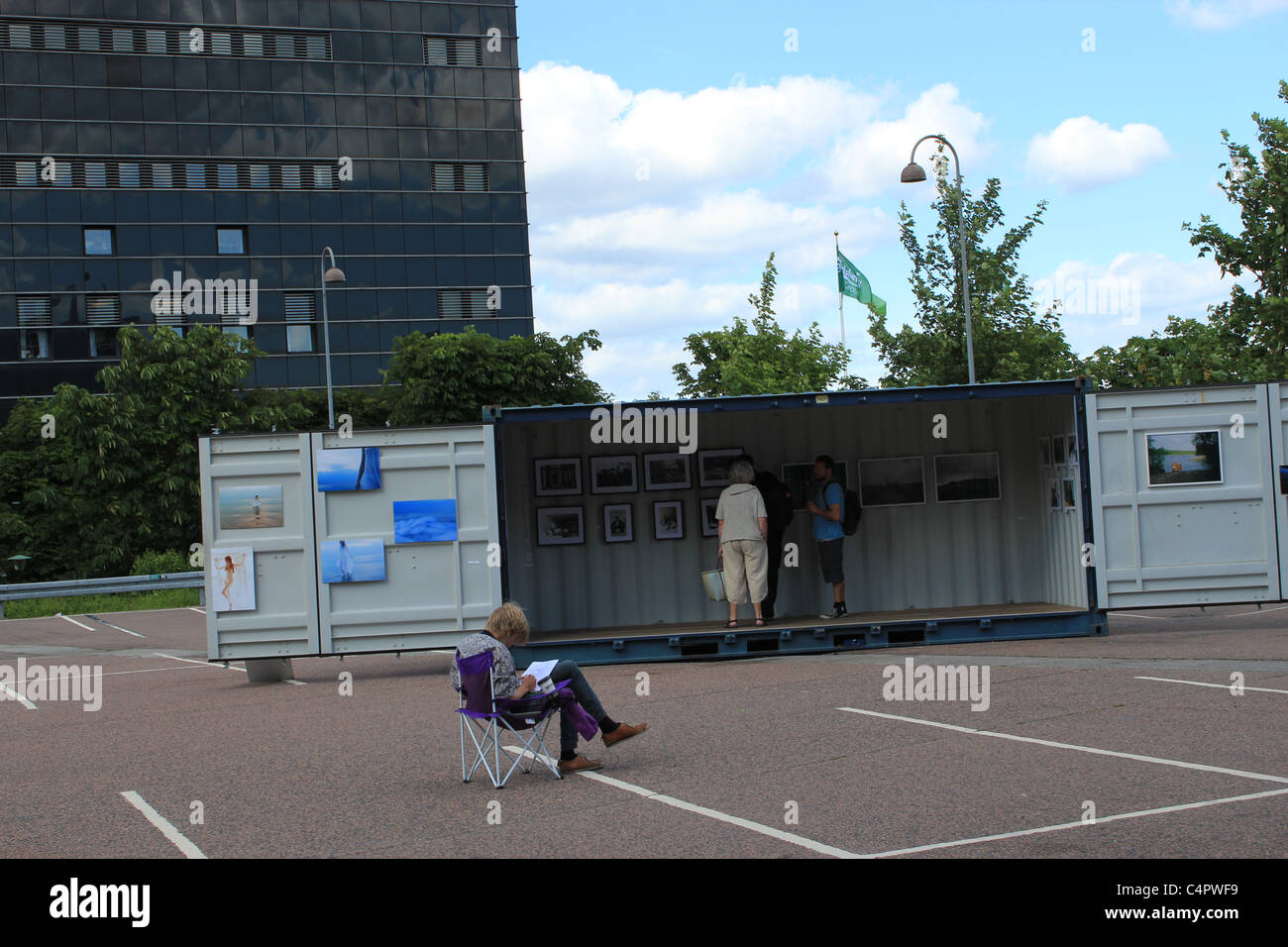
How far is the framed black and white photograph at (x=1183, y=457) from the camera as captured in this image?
1441 centimetres

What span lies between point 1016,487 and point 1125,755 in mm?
8857

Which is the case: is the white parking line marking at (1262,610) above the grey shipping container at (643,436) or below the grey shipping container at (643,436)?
below

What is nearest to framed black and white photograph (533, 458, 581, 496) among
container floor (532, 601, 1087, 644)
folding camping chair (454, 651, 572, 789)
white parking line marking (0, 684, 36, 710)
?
container floor (532, 601, 1087, 644)

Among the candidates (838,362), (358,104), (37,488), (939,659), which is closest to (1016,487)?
(939,659)

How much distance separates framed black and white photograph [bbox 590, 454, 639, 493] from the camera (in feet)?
54.0

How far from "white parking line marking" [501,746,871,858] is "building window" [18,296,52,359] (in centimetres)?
5920

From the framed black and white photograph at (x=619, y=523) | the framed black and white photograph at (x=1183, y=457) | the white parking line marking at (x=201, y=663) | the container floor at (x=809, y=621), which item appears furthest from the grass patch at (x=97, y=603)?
the framed black and white photograph at (x=1183, y=457)

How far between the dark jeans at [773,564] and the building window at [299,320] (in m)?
52.9

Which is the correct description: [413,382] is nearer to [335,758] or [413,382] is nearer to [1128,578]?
[1128,578]

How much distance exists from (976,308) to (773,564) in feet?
44.5

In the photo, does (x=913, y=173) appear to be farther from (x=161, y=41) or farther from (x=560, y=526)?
(x=161, y=41)

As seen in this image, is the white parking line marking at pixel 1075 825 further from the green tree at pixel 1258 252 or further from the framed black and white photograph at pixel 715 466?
the green tree at pixel 1258 252

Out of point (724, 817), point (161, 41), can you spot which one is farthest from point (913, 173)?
point (161, 41)
